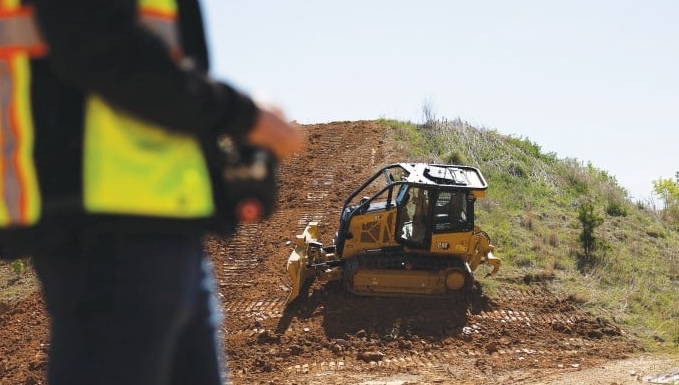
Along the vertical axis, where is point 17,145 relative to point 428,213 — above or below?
below

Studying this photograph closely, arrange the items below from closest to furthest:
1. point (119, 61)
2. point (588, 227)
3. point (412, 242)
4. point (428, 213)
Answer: point (119, 61) < point (428, 213) < point (412, 242) < point (588, 227)

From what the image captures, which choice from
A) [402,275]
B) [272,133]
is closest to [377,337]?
[402,275]

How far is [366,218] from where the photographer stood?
41.1 feet

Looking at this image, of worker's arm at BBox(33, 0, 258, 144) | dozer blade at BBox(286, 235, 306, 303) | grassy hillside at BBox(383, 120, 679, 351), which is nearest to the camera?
worker's arm at BBox(33, 0, 258, 144)

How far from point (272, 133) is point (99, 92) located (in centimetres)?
36

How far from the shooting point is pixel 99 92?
1611 mm

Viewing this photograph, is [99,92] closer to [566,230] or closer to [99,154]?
[99,154]

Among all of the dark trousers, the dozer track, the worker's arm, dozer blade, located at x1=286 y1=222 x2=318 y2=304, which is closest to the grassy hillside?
the dozer track

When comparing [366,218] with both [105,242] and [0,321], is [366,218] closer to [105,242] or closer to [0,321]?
[0,321]

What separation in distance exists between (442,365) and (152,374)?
9100 mm

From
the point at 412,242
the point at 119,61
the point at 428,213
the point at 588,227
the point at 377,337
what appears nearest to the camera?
the point at 119,61

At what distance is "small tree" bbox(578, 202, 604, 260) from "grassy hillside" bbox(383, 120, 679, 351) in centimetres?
11

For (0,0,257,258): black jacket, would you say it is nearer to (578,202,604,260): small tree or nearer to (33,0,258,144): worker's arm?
(33,0,258,144): worker's arm

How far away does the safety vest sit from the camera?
5.40 ft
